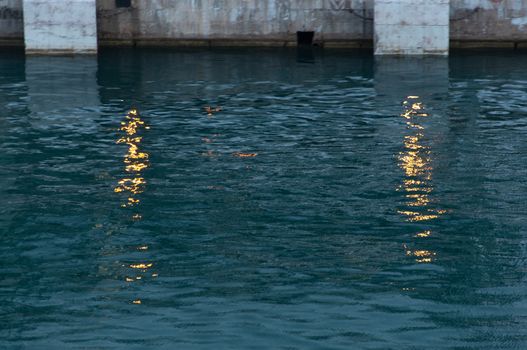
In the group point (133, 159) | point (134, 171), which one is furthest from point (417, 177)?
point (133, 159)

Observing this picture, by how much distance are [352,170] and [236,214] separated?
211 inches

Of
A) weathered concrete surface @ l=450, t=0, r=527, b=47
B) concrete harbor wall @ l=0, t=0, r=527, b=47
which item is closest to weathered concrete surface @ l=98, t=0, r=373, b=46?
concrete harbor wall @ l=0, t=0, r=527, b=47

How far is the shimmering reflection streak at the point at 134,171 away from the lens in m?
22.6

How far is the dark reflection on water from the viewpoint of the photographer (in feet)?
65.0

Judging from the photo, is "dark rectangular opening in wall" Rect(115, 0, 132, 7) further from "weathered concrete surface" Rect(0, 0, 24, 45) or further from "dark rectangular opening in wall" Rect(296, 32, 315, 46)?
"dark rectangular opening in wall" Rect(296, 32, 315, 46)

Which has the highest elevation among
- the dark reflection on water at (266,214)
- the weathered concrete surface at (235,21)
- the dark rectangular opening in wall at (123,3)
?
the dark rectangular opening in wall at (123,3)

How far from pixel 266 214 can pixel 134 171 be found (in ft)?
19.5

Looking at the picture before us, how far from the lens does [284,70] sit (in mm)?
49281

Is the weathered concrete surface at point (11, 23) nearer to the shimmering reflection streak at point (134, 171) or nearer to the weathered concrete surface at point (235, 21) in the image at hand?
the weathered concrete surface at point (235, 21)

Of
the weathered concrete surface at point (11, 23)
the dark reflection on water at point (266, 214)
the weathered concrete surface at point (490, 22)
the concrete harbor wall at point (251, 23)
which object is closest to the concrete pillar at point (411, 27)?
the concrete harbor wall at point (251, 23)

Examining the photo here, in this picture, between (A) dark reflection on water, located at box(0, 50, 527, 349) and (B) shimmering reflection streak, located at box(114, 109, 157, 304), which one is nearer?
(A) dark reflection on water, located at box(0, 50, 527, 349)

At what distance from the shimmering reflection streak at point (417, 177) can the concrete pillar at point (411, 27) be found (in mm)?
12849

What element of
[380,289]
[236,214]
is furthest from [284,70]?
[380,289]

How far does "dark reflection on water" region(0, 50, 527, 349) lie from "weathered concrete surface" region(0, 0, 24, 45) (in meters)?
10.3
